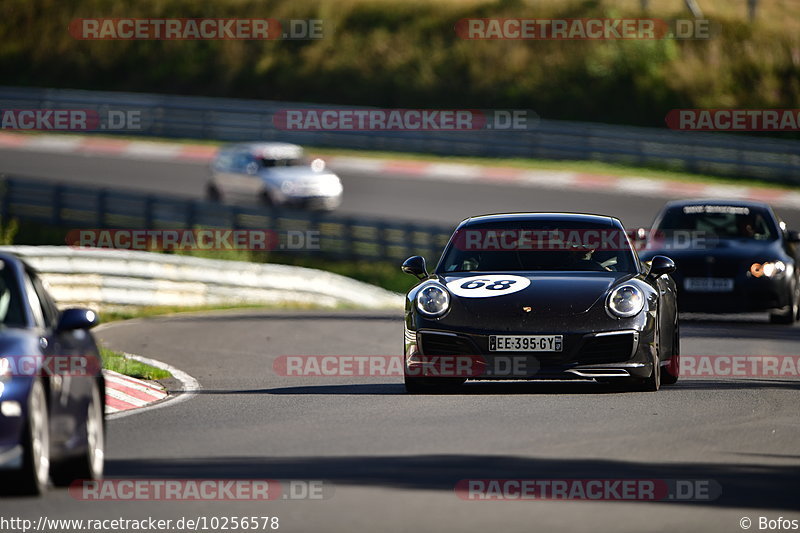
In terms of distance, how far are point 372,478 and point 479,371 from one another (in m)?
3.58

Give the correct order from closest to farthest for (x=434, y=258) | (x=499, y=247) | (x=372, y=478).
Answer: (x=372, y=478) < (x=499, y=247) < (x=434, y=258)

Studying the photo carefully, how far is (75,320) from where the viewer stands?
301 inches

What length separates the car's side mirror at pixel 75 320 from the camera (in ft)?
25.0

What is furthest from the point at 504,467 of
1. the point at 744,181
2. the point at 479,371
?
the point at 744,181

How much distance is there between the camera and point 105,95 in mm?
46531

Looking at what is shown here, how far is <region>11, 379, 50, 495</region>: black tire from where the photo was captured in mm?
6891

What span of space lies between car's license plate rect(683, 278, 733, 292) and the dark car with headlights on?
11.9 meters

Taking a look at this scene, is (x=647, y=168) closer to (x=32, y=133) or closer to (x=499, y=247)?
(x=32, y=133)

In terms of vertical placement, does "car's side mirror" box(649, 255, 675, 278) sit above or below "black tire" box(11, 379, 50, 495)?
Result: above

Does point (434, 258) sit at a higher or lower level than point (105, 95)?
lower

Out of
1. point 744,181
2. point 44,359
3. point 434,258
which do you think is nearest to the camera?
point 44,359

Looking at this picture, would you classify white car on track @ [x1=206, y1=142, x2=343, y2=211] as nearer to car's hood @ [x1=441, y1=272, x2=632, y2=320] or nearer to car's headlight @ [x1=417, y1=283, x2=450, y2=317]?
car's headlight @ [x1=417, y1=283, x2=450, y2=317]

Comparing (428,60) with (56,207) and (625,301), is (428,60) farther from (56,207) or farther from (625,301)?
(625,301)

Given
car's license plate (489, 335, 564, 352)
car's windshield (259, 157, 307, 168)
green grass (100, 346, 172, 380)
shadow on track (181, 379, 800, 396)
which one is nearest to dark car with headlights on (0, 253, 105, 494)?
car's license plate (489, 335, 564, 352)
